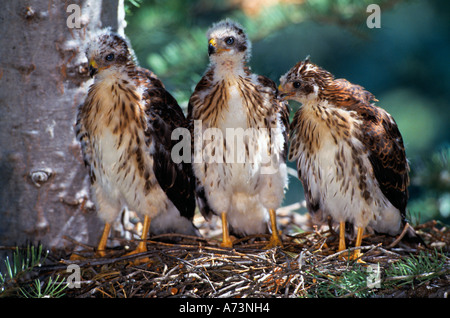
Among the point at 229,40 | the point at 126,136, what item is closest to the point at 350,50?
the point at 229,40

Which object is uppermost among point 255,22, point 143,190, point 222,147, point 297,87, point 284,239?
point 255,22

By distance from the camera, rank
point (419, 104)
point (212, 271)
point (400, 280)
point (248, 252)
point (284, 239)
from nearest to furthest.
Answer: point (400, 280), point (212, 271), point (248, 252), point (284, 239), point (419, 104)

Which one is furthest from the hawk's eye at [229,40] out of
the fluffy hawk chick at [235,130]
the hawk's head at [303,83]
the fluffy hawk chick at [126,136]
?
the fluffy hawk chick at [126,136]

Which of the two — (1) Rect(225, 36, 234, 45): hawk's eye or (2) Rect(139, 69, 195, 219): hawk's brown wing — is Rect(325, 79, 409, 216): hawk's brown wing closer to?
(1) Rect(225, 36, 234, 45): hawk's eye

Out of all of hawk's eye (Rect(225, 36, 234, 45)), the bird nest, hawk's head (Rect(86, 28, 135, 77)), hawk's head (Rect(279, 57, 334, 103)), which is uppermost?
hawk's eye (Rect(225, 36, 234, 45))

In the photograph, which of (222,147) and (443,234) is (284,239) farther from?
(443,234)

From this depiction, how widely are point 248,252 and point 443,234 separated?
1.34m

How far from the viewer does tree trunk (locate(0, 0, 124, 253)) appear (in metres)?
→ 3.13

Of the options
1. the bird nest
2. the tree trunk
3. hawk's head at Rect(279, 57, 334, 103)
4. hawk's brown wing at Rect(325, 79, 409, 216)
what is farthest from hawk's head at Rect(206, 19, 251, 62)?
the bird nest

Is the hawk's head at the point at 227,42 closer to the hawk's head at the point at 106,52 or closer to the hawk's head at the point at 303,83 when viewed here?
the hawk's head at the point at 303,83

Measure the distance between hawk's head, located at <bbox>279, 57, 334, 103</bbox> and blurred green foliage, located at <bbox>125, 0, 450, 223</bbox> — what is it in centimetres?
39

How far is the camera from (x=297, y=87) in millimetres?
3127
